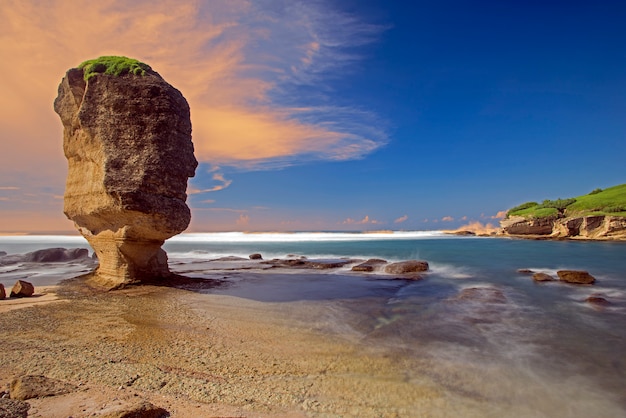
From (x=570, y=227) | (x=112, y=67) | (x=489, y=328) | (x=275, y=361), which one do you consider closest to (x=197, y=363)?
(x=275, y=361)

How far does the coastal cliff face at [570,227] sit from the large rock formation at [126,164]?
203 ft

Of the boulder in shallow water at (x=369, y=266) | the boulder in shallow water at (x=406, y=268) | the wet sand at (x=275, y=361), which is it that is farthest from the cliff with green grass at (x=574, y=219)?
the wet sand at (x=275, y=361)

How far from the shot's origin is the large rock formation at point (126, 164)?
13125 mm

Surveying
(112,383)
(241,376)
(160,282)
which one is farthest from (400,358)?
(160,282)

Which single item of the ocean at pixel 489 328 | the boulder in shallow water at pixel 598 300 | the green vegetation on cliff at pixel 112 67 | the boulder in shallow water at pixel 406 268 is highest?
the green vegetation on cliff at pixel 112 67

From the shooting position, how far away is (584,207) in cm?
5612

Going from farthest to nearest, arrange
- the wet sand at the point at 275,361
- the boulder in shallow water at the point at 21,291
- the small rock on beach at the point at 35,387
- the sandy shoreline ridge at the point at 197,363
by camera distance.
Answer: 1. the boulder in shallow water at the point at 21,291
2. the wet sand at the point at 275,361
3. the sandy shoreline ridge at the point at 197,363
4. the small rock on beach at the point at 35,387

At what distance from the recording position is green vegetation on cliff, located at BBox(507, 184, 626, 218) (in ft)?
170

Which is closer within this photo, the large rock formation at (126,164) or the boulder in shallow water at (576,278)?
the large rock formation at (126,164)

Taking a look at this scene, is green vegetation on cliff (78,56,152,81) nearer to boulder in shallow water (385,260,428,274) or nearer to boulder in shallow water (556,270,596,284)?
boulder in shallow water (385,260,428,274)

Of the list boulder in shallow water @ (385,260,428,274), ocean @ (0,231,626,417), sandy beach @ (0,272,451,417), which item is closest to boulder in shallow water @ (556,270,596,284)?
ocean @ (0,231,626,417)

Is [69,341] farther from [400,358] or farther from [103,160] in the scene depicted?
[103,160]

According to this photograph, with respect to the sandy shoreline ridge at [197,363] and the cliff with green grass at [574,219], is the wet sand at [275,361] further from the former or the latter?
the cliff with green grass at [574,219]

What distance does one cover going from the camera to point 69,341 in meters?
7.20
